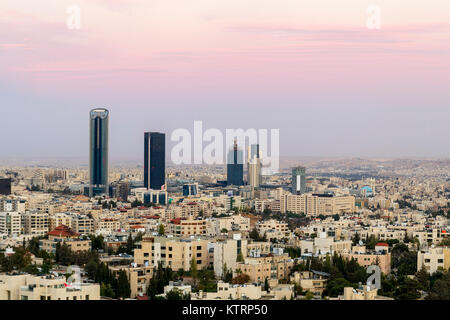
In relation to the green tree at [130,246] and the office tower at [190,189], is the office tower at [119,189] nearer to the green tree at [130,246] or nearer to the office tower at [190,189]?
the office tower at [190,189]

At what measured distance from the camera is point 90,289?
6.36 metres

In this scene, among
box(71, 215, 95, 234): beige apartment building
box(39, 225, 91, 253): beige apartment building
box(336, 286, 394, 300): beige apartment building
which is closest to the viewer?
box(336, 286, 394, 300): beige apartment building

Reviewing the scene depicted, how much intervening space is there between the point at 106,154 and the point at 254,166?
20.9 feet

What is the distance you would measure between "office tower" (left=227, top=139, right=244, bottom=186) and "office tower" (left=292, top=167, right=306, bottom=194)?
121cm

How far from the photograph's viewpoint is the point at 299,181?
2231 cm

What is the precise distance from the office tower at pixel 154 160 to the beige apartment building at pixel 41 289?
16.9 metres

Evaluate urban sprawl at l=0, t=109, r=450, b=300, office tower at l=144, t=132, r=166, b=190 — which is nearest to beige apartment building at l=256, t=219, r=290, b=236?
urban sprawl at l=0, t=109, r=450, b=300

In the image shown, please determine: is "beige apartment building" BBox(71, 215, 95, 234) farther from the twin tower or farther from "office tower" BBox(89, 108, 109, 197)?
the twin tower

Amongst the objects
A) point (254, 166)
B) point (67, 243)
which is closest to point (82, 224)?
point (67, 243)

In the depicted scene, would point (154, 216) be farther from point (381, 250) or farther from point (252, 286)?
point (252, 286)

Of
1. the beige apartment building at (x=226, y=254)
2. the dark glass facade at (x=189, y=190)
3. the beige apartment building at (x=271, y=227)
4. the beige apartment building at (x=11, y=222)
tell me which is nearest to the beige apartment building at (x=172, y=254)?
the beige apartment building at (x=226, y=254)

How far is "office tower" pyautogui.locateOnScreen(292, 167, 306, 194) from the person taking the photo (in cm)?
2097

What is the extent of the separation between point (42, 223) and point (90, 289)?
378 inches
